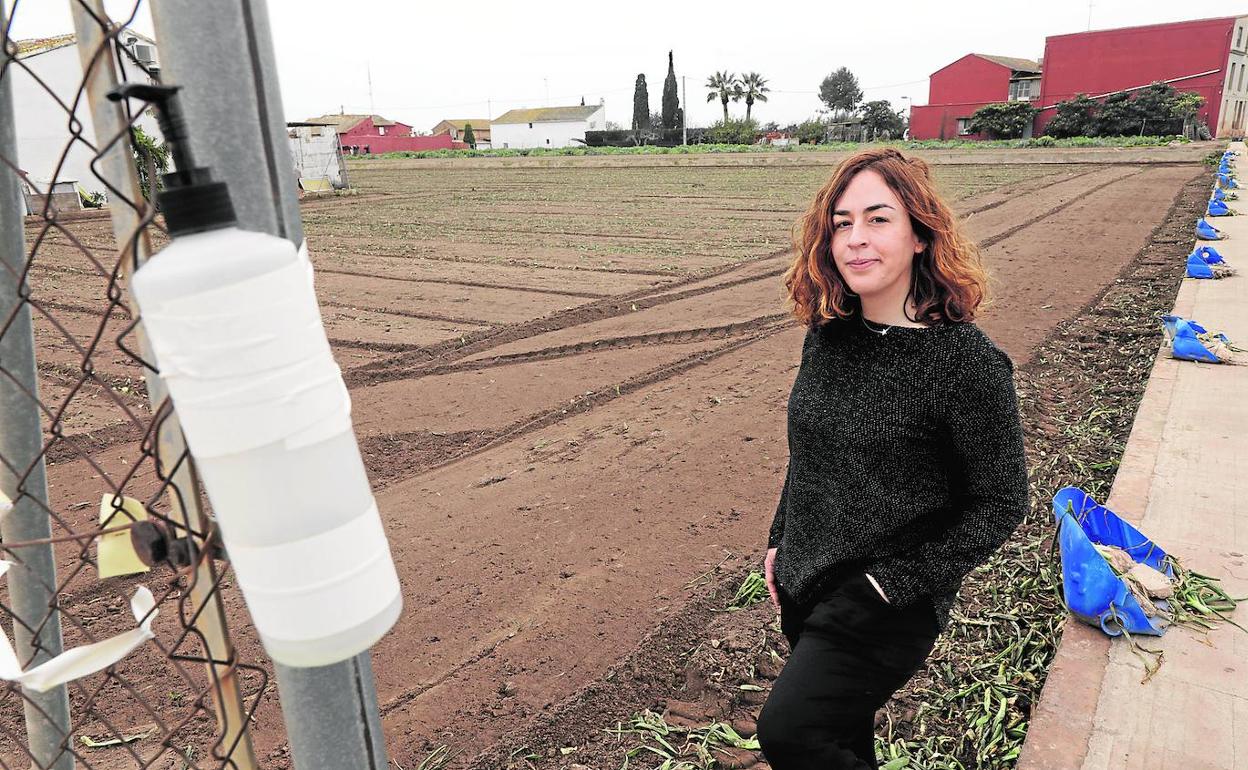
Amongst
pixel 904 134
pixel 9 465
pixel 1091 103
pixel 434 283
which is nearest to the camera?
pixel 9 465

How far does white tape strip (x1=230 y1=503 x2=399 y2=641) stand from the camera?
82 centimetres

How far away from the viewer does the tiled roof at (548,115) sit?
79.2 m

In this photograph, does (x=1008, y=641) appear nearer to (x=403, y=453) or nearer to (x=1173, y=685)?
(x=1173, y=685)

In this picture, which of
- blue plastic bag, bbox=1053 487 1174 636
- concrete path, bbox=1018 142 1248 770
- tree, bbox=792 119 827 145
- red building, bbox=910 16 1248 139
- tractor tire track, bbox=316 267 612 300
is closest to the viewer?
concrete path, bbox=1018 142 1248 770

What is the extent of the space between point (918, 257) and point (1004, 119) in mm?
46283

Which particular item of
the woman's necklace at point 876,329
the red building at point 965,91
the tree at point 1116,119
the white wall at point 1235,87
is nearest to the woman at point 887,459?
the woman's necklace at point 876,329

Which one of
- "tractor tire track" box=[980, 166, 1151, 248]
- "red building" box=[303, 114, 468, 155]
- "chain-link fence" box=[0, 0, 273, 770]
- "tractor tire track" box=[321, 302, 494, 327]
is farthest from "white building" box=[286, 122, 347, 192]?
"red building" box=[303, 114, 468, 155]

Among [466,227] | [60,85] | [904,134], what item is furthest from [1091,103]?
[60,85]

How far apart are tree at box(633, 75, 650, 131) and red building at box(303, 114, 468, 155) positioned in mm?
15634

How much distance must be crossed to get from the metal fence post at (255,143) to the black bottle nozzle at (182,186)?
2 centimetres

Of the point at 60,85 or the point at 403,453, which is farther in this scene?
the point at 60,85

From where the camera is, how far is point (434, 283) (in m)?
11.1

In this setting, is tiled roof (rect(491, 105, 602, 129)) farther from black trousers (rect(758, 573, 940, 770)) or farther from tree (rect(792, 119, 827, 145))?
black trousers (rect(758, 573, 940, 770))

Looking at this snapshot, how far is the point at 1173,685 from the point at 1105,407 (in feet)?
10.8
